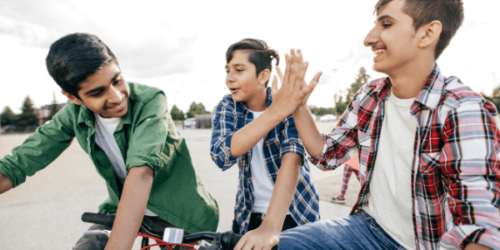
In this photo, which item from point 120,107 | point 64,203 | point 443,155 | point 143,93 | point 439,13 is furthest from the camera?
point 64,203

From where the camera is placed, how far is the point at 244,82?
1.91m

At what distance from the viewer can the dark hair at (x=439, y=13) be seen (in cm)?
135

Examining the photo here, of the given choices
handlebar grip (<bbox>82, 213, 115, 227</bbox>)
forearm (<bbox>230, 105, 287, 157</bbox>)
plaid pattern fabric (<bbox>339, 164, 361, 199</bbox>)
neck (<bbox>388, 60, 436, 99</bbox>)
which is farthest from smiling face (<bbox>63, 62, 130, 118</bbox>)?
plaid pattern fabric (<bbox>339, 164, 361, 199</bbox>)

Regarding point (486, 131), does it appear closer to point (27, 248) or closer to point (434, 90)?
point (434, 90)

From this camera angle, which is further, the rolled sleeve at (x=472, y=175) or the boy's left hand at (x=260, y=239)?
the boy's left hand at (x=260, y=239)

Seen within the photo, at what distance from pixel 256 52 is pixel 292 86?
70 cm

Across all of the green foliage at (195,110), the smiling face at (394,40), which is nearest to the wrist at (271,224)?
the smiling face at (394,40)

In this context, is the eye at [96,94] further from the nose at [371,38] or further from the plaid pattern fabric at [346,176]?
the plaid pattern fabric at [346,176]

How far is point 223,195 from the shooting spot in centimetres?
471

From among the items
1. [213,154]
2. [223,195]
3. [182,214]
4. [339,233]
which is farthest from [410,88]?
[223,195]

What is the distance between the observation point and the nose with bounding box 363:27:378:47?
4.65ft

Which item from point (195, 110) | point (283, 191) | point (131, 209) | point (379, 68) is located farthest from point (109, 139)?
point (195, 110)

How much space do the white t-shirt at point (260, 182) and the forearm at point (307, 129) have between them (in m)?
0.35

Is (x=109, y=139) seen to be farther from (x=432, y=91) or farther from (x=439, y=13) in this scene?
(x=439, y=13)
